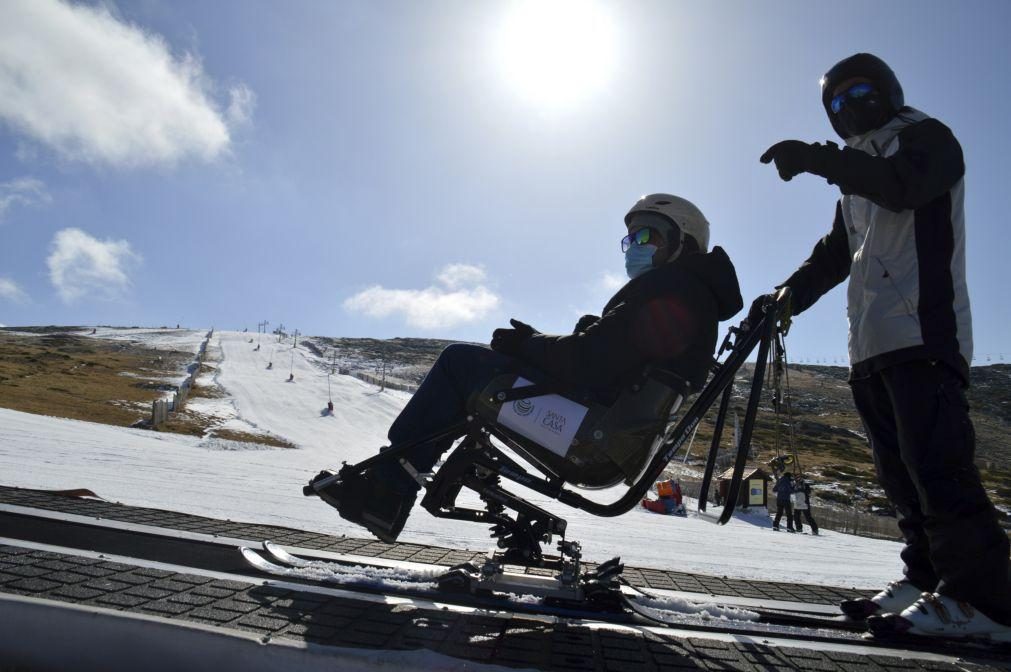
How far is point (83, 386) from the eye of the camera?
1542 inches

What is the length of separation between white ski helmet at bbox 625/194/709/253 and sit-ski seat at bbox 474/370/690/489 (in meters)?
0.84

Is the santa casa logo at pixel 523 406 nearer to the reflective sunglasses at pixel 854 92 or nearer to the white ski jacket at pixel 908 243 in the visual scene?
the white ski jacket at pixel 908 243

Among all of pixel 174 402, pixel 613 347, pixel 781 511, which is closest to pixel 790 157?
pixel 613 347

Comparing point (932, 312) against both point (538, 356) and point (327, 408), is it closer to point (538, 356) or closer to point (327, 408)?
point (538, 356)

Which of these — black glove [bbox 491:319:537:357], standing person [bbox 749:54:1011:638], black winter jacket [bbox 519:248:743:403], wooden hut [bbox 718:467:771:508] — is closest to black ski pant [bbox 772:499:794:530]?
wooden hut [bbox 718:467:771:508]

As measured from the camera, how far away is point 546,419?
8.09ft

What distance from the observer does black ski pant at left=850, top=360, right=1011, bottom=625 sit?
2.13 m

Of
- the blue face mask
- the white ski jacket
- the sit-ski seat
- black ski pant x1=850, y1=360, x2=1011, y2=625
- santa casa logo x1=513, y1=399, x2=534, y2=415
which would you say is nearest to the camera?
black ski pant x1=850, y1=360, x2=1011, y2=625

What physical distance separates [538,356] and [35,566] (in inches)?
81.1

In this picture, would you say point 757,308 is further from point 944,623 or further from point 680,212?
point 944,623

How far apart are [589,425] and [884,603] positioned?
1580 millimetres

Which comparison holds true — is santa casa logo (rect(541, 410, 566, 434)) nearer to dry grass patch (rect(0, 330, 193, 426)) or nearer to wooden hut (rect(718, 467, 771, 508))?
wooden hut (rect(718, 467, 771, 508))

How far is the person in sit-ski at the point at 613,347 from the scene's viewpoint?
247 cm

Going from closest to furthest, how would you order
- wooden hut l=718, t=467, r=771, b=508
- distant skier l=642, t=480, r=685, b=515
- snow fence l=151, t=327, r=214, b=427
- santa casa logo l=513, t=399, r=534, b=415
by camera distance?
santa casa logo l=513, t=399, r=534, b=415
distant skier l=642, t=480, r=685, b=515
wooden hut l=718, t=467, r=771, b=508
snow fence l=151, t=327, r=214, b=427
